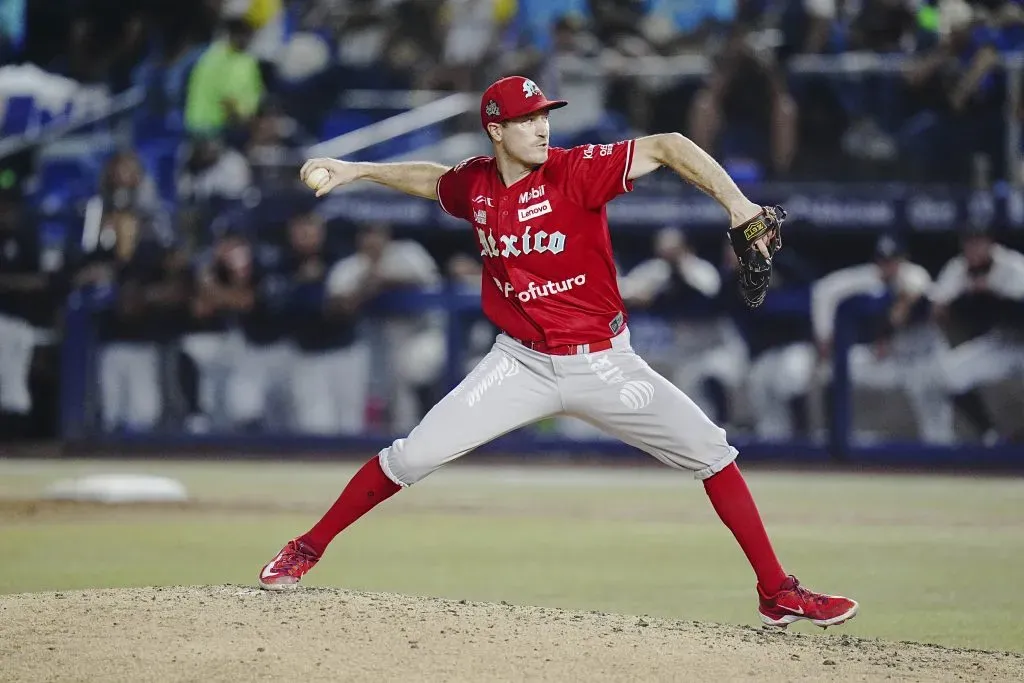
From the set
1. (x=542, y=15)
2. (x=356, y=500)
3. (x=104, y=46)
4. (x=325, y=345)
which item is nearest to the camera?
(x=356, y=500)

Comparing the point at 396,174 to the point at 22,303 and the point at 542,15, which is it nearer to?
the point at 542,15

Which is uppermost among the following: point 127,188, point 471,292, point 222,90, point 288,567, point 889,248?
point 222,90

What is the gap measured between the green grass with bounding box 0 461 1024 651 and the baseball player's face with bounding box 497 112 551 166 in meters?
1.93

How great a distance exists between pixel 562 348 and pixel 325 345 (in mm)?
8228

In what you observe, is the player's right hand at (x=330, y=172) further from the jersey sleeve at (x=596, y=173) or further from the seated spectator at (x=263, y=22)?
the seated spectator at (x=263, y=22)

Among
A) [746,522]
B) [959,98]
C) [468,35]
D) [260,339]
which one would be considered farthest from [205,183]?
[746,522]

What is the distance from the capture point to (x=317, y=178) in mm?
5129

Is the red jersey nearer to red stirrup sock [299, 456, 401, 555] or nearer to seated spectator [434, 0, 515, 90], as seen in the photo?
red stirrup sock [299, 456, 401, 555]

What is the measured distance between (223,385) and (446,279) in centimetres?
223

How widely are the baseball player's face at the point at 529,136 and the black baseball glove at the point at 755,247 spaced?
29.2 inches

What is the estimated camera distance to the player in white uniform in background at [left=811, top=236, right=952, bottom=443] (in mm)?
12438

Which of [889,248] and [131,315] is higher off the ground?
[889,248]

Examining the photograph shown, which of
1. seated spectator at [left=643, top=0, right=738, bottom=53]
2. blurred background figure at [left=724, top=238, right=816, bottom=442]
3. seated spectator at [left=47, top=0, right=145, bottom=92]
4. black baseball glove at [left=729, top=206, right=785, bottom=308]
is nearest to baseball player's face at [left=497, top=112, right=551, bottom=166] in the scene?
black baseball glove at [left=729, top=206, right=785, bottom=308]

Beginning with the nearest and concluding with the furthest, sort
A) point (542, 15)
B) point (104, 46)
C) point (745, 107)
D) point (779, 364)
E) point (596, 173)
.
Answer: point (596, 173), point (779, 364), point (745, 107), point (542, 15), point (104, 46)
